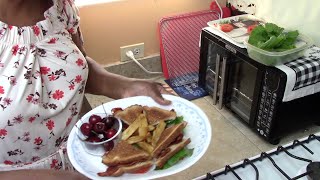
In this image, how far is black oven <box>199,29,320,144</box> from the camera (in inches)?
59.4

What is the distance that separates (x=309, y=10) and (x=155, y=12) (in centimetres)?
81

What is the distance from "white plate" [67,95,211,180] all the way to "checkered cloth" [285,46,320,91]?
0.77 metres

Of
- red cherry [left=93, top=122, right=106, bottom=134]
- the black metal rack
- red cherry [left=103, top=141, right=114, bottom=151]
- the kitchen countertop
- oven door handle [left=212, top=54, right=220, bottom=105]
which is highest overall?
red cherry [left=93, top=122, right=106, bottom=134]

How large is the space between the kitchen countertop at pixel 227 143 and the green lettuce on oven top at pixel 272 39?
46 cm

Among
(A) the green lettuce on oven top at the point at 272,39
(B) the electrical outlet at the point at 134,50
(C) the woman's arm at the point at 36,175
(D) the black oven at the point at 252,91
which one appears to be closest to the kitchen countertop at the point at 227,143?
(D) the black oven at the point at 252,91

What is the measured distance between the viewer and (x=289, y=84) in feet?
4.63

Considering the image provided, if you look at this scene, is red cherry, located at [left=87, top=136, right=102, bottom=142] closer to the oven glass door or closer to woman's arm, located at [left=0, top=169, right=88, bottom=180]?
woman's arm, located at [left=0, top=169, right=88, bottom=180]

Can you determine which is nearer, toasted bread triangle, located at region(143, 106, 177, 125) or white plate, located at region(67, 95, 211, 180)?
white plate, located at region(67, 95, 211, 180)

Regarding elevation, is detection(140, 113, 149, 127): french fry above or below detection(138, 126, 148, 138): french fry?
above

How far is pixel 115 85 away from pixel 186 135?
10.0 inches

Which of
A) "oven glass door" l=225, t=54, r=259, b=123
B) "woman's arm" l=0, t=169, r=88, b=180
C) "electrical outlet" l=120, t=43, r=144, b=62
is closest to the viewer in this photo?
"woman's arm" l=0, t=169, r=88, b=180

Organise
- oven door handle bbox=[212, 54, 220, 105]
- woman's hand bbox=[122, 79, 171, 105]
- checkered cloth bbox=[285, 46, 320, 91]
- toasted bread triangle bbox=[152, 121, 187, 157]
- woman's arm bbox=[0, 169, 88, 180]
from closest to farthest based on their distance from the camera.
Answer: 1. woman's arm bbox=[0, 169, 88, 180]
2. toasted bread triangle bbox=[152, 121, 187, 157]
3. woman's hand bbox=[122, 79, 171, 105]
4. checkered cloth bbox=[285, 46, 320, 91]
5. oven door handle bbox=[212, 54, 220, 105]

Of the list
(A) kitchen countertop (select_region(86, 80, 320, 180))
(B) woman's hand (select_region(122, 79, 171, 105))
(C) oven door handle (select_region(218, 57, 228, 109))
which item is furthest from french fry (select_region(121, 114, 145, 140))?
(C) oven door handle (select_region(218, 57, 228, 109))

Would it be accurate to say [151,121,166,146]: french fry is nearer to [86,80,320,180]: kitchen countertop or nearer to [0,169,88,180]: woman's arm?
[0,169,88,180]: woman's arm
